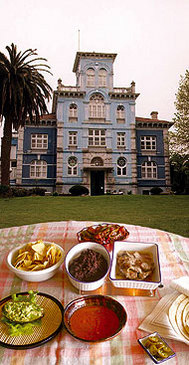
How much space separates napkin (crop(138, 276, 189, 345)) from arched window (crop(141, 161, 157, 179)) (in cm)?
1381

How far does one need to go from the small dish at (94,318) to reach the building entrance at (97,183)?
1321 centimetres

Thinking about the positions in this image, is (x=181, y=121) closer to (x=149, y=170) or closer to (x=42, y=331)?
(x=149, y=170)

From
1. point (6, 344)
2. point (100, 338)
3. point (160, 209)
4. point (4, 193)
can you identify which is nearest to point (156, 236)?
point (100, 338)

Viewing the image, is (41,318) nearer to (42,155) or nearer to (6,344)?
(6,344)

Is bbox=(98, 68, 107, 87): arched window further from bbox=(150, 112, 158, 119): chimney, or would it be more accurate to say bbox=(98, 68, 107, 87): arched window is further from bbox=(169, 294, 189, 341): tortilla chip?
bbox=(169, 294, 189, 341): tortilla chip

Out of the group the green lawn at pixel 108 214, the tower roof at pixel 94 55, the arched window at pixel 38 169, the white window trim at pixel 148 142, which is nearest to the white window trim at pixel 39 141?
the arched window at pixel 38 169

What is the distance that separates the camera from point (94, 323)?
984mm

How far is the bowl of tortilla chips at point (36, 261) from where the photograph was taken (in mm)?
1301

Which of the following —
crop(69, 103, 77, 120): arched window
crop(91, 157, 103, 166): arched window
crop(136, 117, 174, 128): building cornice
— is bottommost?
crop(91, 157, 103, 166): arched window

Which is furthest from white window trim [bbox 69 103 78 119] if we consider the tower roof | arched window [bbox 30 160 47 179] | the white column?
arched window [bbox 30 160 47 179]

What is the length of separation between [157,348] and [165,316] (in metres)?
0.16

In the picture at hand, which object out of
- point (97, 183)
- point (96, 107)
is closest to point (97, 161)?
point (97, 183)

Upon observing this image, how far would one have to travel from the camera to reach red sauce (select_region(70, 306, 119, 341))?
93cm

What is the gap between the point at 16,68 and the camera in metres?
7.75
